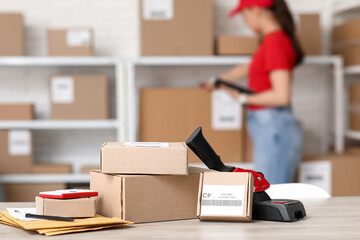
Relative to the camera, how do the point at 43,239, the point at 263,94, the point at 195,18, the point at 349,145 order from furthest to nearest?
the point at 349,145 → the point at 195,18 → the point at 263,94 → the point at 43,239

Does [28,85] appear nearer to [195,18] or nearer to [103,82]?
[103,82]

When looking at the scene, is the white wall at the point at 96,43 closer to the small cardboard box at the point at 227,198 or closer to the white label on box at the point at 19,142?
the white label on box at the point at 19,142

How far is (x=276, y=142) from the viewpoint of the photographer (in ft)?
8.96

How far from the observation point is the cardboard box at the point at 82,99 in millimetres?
3391

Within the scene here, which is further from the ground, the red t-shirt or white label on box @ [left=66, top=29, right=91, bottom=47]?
white label on box @ [left=66, top=29, right=91, bottom=47]

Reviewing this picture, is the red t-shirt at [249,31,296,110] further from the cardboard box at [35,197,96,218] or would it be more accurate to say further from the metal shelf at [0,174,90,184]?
the cardboard box at [35,197,96,218]

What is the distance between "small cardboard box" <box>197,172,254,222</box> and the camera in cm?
114

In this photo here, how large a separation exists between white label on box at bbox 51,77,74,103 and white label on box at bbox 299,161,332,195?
1.50 metres

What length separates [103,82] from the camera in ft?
11.1

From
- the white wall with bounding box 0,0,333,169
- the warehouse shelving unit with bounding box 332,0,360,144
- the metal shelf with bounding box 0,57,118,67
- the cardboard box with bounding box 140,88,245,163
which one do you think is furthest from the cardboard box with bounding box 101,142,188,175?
the white wall with bounding box 0,0,333,169

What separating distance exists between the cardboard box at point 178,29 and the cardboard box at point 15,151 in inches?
37.0

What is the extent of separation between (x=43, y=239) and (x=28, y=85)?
9.66 feet

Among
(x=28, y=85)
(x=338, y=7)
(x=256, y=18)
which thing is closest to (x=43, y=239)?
(x=256, y=18)

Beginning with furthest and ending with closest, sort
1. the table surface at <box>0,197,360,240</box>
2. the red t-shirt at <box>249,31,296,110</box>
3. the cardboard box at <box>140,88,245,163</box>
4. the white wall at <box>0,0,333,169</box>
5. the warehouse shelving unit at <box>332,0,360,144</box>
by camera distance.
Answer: the white wall at <box>0,0,333,169</box> < the warehouse shelving unit at <box>332,0,360,144</box> < the cardboard box at <box>140,88,245,163</box> < the red t-shirt at <box>249,31,296,110</box> < the table surface at <box>0,197,360,240</box>
